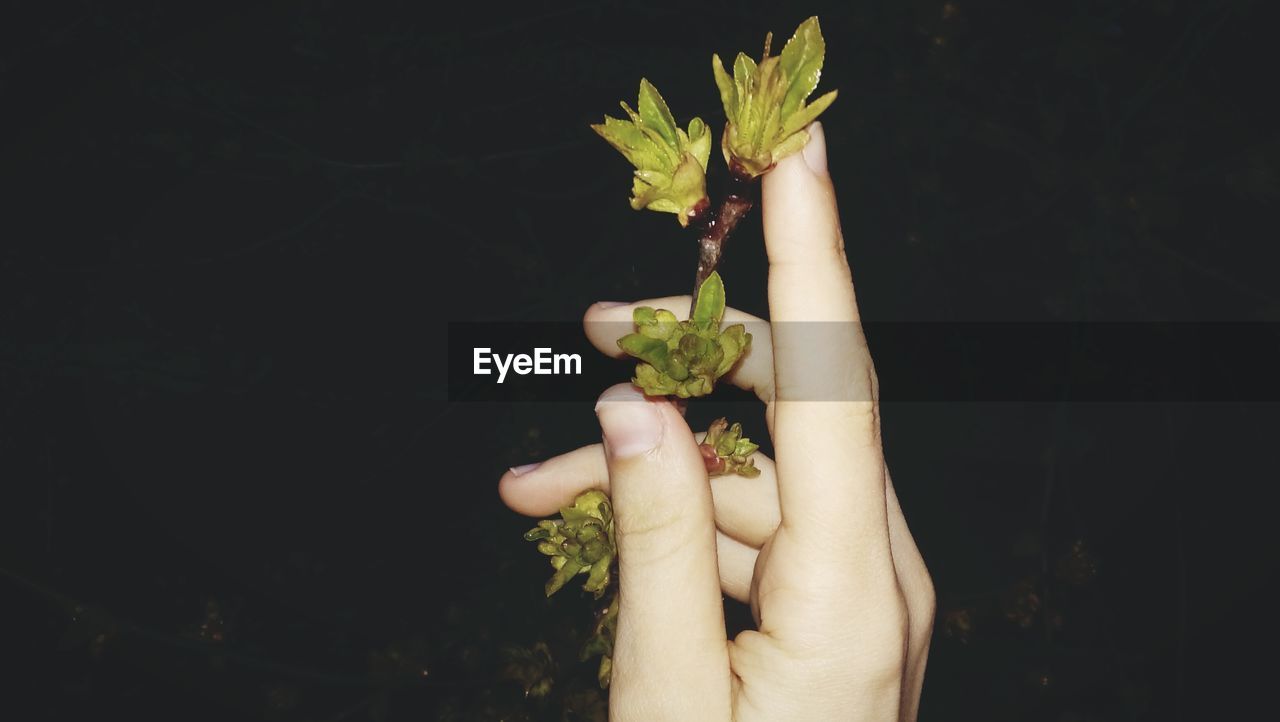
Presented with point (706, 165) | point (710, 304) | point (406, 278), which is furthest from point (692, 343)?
point (406, 278)

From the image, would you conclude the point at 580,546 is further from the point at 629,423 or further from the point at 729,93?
the point at 729,93

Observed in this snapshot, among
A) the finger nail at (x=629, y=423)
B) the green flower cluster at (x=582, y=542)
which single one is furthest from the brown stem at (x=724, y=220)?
the green flower cluster at (x=582, y=542)

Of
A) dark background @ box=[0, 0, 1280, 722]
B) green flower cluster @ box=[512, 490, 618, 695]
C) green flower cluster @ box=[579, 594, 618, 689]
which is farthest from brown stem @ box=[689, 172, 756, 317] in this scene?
dark background @ box=[0, 0, 1280, 722]

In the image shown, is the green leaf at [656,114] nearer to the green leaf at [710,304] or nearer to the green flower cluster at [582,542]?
the green leaf at [710,304]

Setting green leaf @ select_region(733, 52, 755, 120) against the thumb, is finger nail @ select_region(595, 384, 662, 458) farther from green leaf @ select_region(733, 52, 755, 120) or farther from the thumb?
green leaf @ select_region(733, 52, 755, 120)

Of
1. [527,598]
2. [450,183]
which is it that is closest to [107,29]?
[450,183]

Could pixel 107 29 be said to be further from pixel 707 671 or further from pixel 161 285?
pixel 707 671
